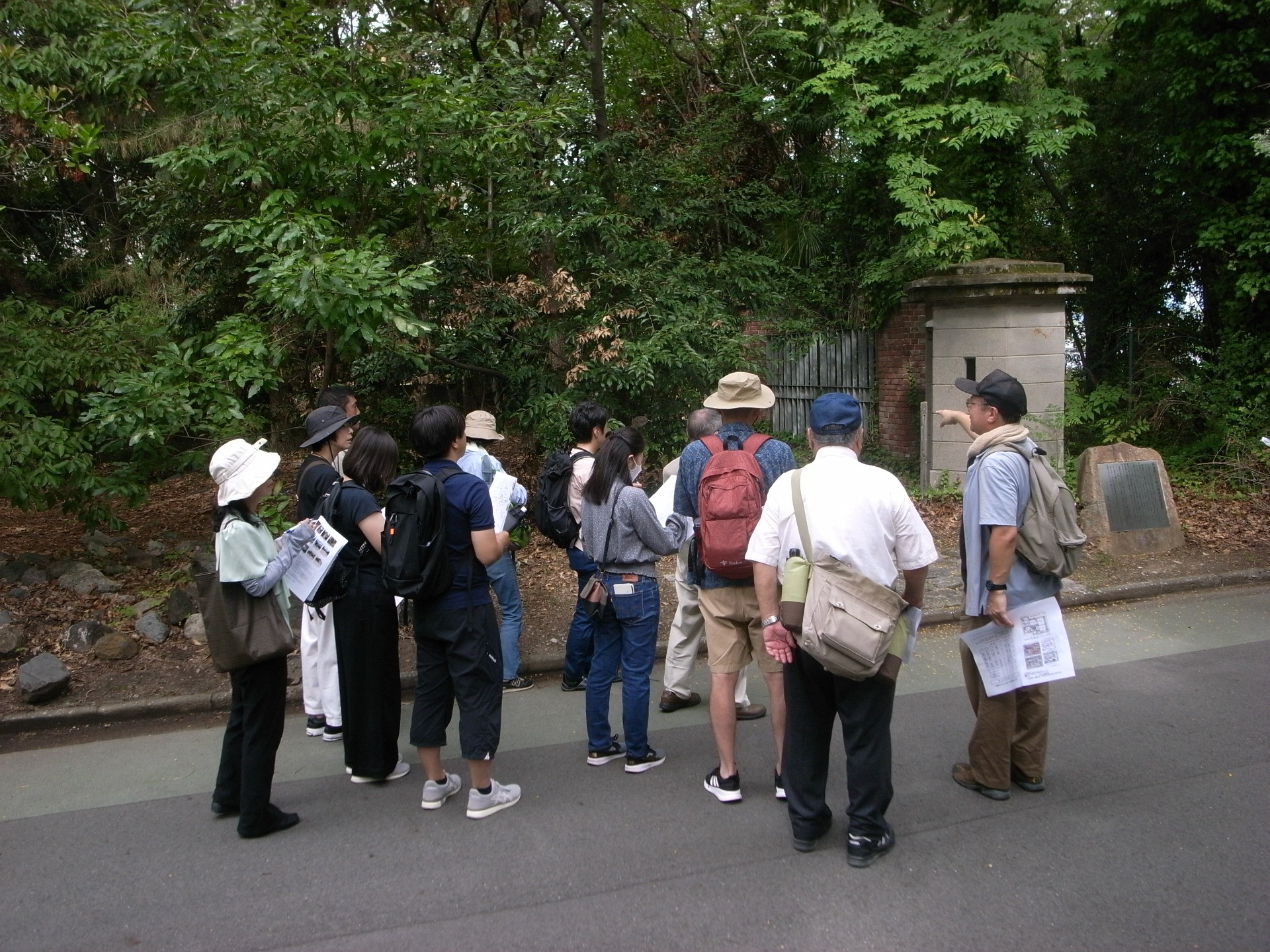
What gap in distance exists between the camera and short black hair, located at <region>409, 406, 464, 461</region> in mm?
4227

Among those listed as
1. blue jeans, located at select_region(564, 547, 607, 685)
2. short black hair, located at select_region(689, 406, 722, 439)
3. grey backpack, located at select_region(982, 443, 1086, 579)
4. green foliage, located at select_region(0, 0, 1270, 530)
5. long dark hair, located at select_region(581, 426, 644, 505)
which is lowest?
blue jeans, located at select_region(564, 547, 607, 685)

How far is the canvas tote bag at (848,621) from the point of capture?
135 inches

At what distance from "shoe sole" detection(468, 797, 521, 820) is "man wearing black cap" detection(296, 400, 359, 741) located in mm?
994

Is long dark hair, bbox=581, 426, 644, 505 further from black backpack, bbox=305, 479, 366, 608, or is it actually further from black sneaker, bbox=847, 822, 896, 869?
black sneaker, bbox=847, 822, 896, 869

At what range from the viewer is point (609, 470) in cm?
459

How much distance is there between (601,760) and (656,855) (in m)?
0.99

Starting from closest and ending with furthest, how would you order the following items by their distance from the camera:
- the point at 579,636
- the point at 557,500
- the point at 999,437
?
1. the point at 999,437
2. the point at 557,500
3. the point at 579,636

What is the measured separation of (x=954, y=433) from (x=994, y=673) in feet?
25.3

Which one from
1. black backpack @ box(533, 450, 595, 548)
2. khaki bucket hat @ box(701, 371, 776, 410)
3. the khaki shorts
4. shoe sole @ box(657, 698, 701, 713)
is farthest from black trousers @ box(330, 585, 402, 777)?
khaki bucket hat @ box(701, 371, 776, 410)

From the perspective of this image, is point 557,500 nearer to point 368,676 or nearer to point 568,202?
point 368,676

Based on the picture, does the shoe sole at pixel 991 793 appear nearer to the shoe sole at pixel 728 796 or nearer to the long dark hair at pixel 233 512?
the shoe sole at pixel 728 796

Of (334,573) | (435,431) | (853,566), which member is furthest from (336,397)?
(853,566)

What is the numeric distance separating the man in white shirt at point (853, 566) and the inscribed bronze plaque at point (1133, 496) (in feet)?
20.4

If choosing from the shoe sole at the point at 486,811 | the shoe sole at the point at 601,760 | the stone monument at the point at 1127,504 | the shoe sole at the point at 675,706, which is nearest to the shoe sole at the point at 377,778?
the shoe sole at the point at 486,811
